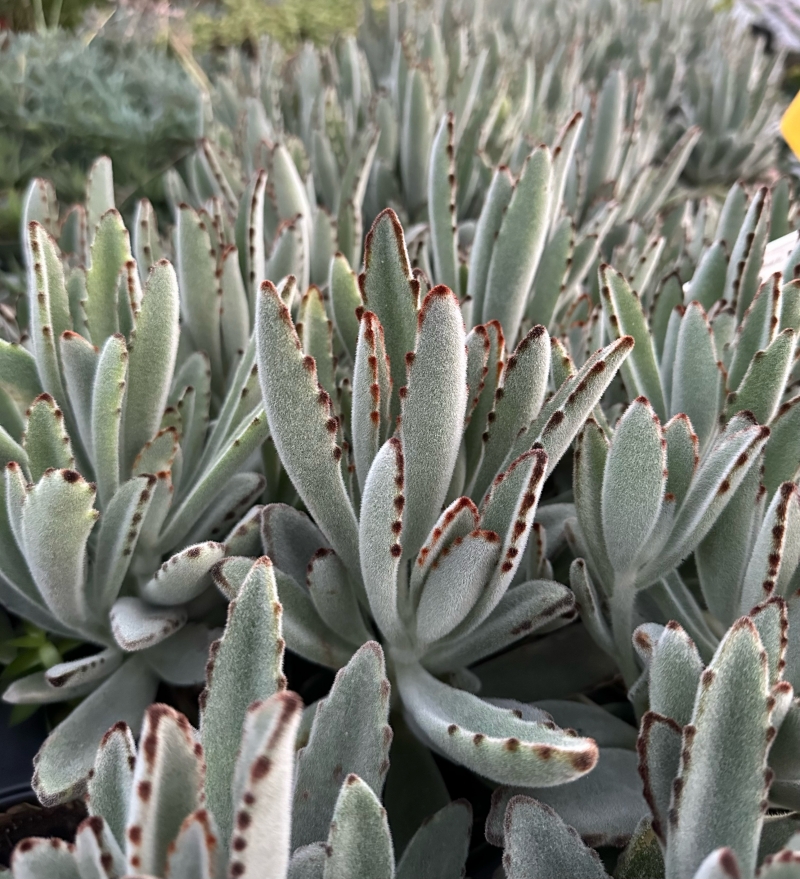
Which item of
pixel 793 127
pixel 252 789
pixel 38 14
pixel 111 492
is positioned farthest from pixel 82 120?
pixel 252 789

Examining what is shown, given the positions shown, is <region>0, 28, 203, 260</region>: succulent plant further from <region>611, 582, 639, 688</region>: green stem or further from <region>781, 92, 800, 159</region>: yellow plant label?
<region>611, 582, 639, 688</region>: green stem

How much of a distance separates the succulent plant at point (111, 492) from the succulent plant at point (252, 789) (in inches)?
6.3

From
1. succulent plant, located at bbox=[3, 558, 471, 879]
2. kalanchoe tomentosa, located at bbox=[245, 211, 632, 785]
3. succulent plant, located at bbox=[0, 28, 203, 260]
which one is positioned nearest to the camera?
succulent plant, located at bbox=[3, 558, 471, 879]

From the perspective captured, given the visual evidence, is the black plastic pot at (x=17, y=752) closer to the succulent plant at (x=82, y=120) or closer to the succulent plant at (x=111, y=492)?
the succulent plant at (x=111, y=492)

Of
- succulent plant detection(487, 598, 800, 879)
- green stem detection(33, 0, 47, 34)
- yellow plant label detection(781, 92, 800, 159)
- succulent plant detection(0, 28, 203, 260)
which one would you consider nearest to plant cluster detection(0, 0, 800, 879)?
succulent plant detection(487, 598, 800, 879)

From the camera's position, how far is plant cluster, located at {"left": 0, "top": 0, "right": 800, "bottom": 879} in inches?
15.1

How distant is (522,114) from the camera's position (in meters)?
1.47

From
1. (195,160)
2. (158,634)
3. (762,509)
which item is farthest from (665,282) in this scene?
(195,160)

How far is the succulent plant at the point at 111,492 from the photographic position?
562 mm

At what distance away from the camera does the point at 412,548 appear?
548mm

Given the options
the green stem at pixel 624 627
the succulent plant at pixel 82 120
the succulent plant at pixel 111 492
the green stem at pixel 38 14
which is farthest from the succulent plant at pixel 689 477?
the green stem at pixel 38 14

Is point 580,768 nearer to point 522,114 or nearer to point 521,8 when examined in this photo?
point 522,114

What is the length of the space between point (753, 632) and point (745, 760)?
60 mm

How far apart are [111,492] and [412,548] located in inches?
10.2
